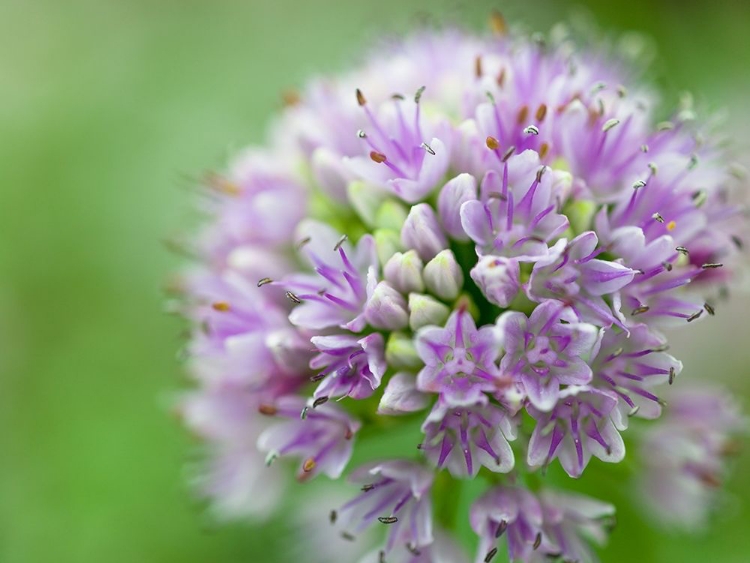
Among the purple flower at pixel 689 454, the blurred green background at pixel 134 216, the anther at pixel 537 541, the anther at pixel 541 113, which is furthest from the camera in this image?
the blurred green background at pixel 134 216

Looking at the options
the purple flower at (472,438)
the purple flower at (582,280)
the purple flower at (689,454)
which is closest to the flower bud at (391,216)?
the purple flower at (582,280)

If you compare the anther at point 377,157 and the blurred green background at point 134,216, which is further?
the blurred green background at point 134,216

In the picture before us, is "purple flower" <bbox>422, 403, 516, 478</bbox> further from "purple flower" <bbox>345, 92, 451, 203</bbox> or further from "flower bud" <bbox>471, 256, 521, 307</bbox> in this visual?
"purple flower" <bbox>345, 92, 451, 203</bbox>

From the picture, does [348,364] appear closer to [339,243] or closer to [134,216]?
[339,243]

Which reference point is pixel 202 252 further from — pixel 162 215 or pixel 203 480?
pixel 162 215

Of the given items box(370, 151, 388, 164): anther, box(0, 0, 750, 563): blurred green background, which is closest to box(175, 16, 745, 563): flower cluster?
box(370, 151, 388, 164): anther

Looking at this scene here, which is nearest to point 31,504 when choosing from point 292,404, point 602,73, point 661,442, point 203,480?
point 203,480

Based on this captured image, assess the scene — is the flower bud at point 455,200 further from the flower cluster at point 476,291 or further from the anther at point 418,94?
the anther at point 418,94
